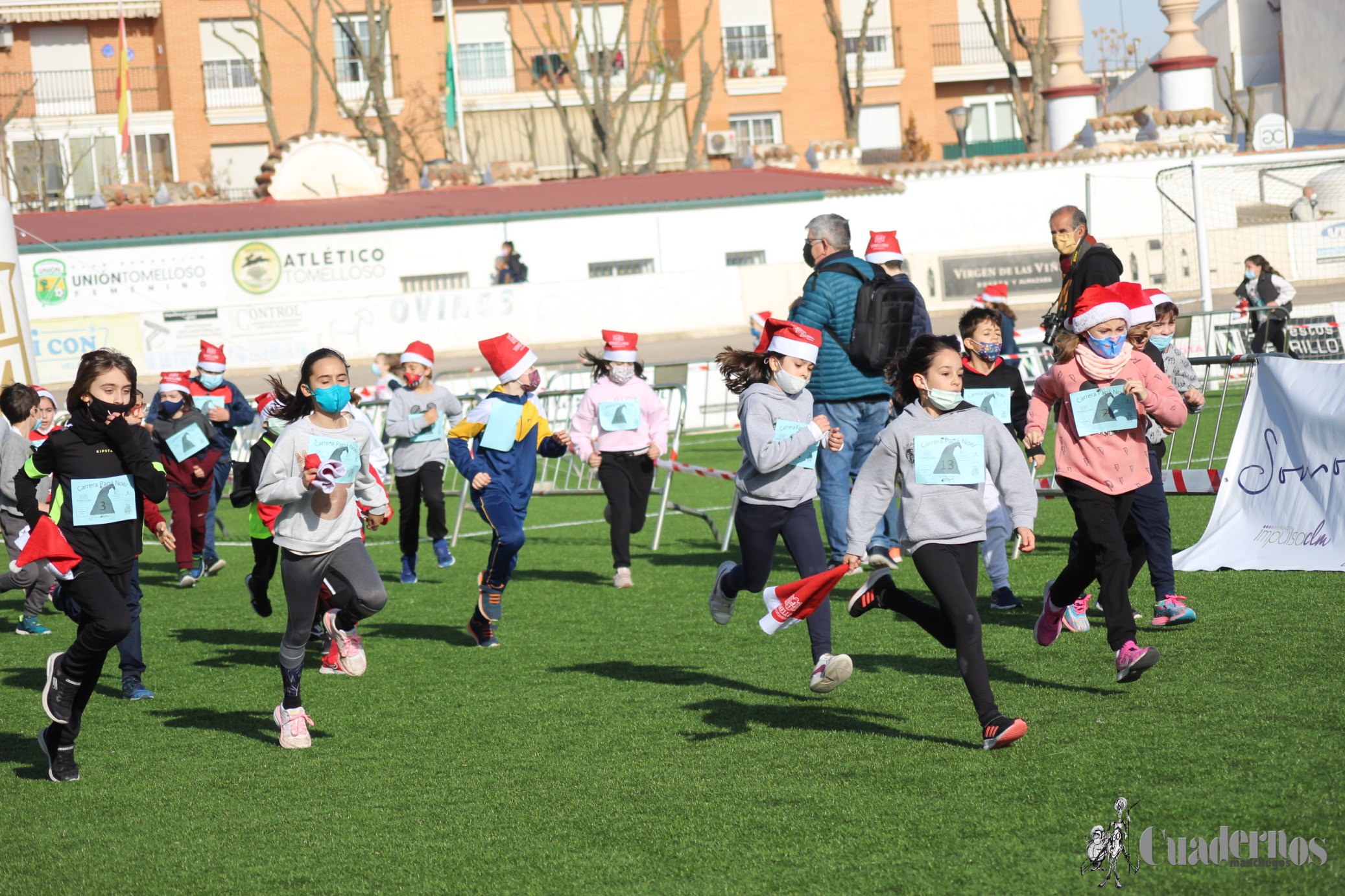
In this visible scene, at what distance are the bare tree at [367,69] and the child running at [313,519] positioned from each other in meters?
36.1

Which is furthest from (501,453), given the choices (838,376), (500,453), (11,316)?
(11,316)

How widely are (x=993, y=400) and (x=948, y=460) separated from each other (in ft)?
10.9

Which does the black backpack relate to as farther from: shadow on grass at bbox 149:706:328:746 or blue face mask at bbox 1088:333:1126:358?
shadow on grass at bbox 149:706:328:746

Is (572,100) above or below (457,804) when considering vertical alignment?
above

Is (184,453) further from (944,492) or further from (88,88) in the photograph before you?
(88,88)

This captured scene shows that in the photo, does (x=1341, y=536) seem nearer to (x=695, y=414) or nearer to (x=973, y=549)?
(x=973, y=549)

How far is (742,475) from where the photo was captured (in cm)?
721

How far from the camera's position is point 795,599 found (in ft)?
21.2

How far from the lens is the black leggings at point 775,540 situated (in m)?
7.05

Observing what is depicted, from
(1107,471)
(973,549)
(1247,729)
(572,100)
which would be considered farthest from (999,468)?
(572,100)

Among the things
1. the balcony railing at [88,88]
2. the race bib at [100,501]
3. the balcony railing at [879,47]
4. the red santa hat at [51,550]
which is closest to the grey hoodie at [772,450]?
the race bib at [100,501]

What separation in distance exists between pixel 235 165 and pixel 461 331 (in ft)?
78.1

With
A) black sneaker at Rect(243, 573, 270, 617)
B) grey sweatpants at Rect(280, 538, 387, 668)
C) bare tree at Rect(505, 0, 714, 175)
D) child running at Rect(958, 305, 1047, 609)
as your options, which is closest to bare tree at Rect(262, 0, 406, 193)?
bare tree at Rect(505, 0, 714, 175)

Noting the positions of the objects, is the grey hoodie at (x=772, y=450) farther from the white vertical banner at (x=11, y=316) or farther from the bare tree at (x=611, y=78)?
the bare tree at (x=611, y=78)
